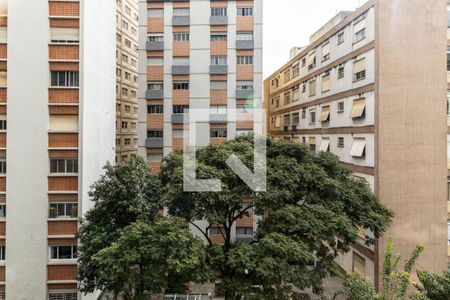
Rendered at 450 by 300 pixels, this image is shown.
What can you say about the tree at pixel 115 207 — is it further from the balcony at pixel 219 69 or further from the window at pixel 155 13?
the window at pixel 155 13

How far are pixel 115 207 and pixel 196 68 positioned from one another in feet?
39.0

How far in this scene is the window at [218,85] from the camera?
73.6ft

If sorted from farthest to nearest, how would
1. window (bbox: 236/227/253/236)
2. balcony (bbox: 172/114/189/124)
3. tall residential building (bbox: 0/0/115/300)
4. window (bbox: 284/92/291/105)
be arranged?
window (bbox: 284/92/291/105)
balcony (bbox: 172/114/189/124)
window (bbox: 236/227/253/236)
tall residential building (bbox: 0/0/115/300)

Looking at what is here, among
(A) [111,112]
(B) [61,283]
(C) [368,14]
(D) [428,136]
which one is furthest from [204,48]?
(B) [61,283]

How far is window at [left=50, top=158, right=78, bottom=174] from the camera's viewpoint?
50.8 ft

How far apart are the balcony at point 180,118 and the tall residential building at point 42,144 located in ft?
24.5

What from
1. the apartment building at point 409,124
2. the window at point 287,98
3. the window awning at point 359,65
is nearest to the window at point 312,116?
the window at point 287,98

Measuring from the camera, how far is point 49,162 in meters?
15.4

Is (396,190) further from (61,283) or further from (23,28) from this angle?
(23,28)

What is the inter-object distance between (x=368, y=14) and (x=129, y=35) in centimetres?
2153

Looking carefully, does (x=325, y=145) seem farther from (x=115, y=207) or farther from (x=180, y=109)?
(x=115, y=207)

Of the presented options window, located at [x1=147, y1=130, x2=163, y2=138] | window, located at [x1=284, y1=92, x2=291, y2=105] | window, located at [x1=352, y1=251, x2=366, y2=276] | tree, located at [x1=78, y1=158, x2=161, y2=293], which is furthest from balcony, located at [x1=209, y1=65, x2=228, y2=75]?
window, located at [x1=352, y1=251, x2=366, y2=276]

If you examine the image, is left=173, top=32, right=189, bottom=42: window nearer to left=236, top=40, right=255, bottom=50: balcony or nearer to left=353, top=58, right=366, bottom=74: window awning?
left=236, top=40, right=255, bottom=50: balcony

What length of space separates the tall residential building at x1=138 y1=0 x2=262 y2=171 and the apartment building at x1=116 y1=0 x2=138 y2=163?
716 cm
